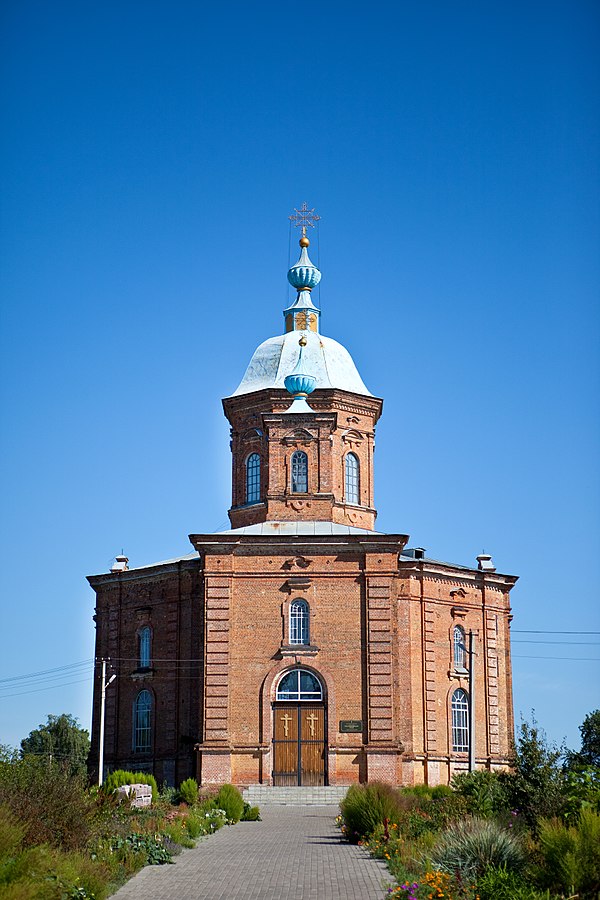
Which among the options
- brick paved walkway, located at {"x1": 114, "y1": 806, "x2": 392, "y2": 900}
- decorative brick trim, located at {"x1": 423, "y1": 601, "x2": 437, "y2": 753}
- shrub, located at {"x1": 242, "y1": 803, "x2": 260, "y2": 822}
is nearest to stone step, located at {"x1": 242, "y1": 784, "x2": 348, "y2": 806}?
shrub, located at {"x1": 242, "y1": 803, "x2": 260, "y2": 822}

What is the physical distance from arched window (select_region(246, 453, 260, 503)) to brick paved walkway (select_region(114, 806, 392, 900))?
2032cm

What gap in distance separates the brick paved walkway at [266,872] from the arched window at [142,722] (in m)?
16.7

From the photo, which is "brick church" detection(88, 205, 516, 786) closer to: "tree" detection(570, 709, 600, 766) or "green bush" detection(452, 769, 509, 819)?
"green bush" detection(452, 769, 509, 819)

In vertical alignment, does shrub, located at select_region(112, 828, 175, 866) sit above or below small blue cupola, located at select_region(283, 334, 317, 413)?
below

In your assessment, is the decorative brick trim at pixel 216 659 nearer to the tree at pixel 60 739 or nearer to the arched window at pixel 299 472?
the arched window at pixel 299 472

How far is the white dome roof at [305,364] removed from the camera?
4759cm

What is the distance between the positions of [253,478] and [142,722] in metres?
9.88

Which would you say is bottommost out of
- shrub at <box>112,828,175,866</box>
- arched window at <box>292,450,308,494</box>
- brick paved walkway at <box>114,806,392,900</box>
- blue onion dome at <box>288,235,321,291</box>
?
brick paved walkway at <box>114,806,392,900</box>

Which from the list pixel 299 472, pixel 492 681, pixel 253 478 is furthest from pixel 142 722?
pixel 492 681

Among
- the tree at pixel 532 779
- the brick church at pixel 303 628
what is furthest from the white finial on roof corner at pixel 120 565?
the tree at pixel 532 779

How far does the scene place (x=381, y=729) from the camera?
37719mm

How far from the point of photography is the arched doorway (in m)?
37.7

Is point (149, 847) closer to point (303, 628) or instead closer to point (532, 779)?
point (532, 779)

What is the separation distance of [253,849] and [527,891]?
381 inches
